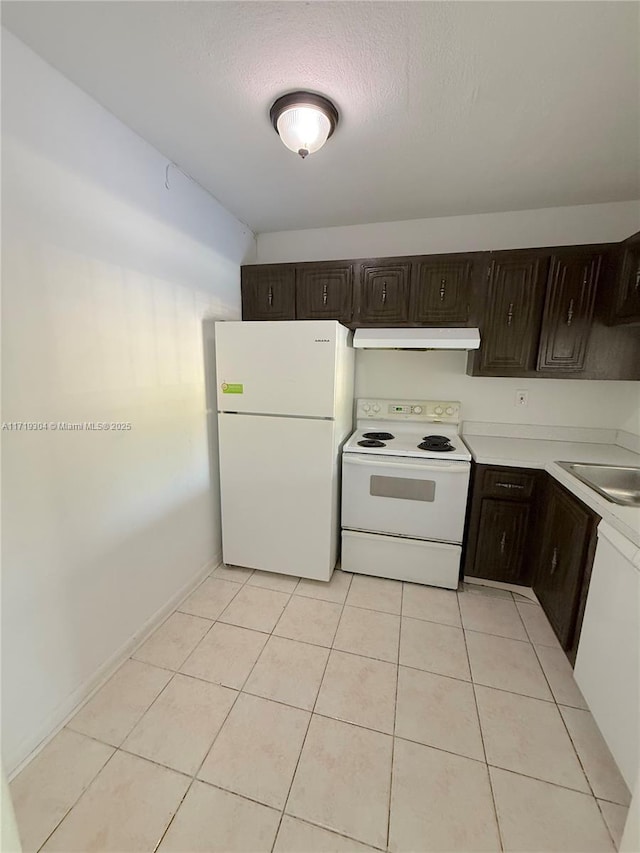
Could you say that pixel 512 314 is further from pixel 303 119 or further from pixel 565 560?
pixel 303 119

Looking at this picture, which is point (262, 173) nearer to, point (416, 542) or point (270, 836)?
point (416, 542)

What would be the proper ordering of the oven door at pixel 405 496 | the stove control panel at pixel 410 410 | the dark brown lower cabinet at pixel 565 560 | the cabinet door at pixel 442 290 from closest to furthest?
the dark brown lower cabinet at pixel 565 560 < the oven door at pixel 405 496 < the cabinet door at pixel 442 290 < the stove control panel at pixel 410 410

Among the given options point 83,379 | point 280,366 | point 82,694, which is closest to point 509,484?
point 280,366

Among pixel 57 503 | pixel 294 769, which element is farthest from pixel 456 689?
pixel 57 503

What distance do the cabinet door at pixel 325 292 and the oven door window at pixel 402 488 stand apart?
1114mm

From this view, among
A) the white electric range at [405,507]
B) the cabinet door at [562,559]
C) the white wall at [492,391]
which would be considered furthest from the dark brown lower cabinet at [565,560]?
the white wall at [492,391]

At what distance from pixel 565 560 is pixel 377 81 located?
7.13 feet

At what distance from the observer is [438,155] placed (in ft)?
5.49

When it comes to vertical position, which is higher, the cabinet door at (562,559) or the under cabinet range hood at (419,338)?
the under cabinet range hood at (419,338)

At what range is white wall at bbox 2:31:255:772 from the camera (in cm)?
116

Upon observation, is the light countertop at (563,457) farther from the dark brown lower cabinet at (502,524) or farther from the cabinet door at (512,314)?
the cabinet door at (512,314)

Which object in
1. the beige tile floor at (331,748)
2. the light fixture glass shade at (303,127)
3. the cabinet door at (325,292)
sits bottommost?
the beige tile floor at (331,748)

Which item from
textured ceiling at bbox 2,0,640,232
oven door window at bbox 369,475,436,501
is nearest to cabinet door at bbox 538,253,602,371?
textured ceiling at bbox 2,0,640,232

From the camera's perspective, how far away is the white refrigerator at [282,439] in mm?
2020
